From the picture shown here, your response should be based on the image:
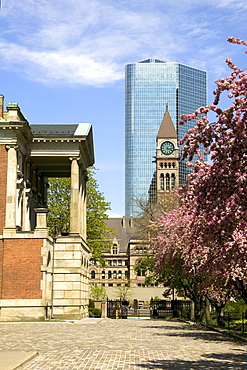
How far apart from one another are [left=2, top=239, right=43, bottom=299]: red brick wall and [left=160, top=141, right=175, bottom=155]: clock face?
135328mm

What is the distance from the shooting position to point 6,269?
34.3m

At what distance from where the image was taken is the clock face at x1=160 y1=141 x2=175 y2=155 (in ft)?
551

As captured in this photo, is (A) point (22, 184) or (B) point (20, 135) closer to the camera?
(B) point (20, 135)

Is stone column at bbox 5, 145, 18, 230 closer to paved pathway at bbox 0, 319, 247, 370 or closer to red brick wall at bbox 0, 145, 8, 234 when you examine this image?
red brick wall at bbox 0, 145, 8, 234

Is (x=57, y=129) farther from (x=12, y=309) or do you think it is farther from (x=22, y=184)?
(x=12, y=309)

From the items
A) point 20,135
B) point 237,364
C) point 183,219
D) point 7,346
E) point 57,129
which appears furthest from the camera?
point 57,129

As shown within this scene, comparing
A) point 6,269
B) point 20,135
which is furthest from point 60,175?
point 6,269

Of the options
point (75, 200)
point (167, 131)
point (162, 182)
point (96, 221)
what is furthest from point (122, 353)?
point (167, 131)

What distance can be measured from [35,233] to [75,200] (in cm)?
580

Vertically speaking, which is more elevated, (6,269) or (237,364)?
(6,269)

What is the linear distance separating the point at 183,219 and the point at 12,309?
11760mm

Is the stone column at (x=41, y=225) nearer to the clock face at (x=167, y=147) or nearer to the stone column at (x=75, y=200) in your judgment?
the stone column at (x=75, y=200)

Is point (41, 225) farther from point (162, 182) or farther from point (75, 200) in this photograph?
point (162, 182)

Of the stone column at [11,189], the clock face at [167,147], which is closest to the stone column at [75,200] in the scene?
the stone column at [11,189]
